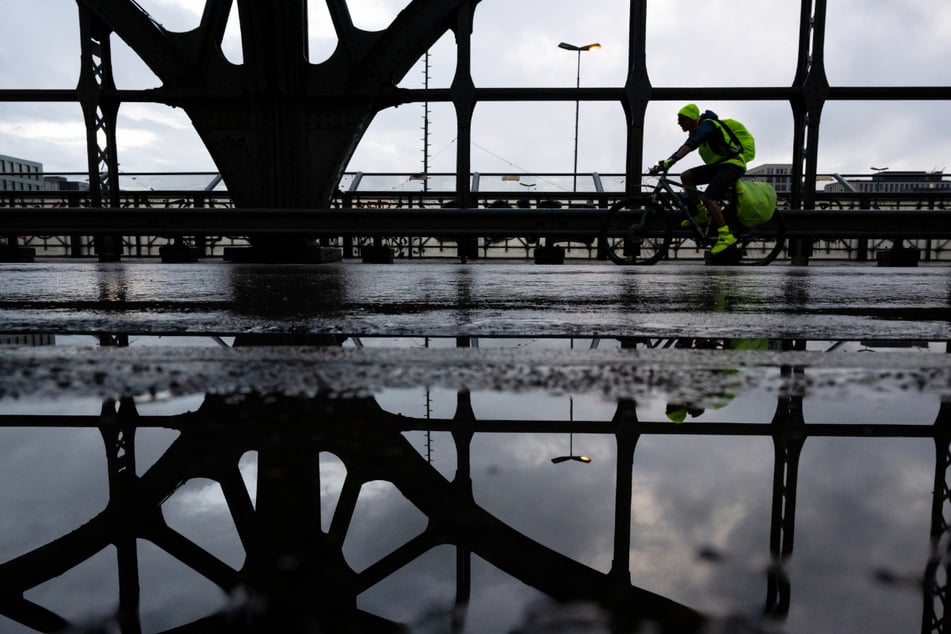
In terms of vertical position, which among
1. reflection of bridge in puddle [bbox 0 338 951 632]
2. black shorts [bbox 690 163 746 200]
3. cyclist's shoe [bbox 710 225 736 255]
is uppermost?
black shorts [bbox 690 163 746 200]

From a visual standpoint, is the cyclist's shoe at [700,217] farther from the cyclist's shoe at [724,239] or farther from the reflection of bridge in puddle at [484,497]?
the reflection of bridge in puddle at [484,497]

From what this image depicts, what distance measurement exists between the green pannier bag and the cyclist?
0.51ft

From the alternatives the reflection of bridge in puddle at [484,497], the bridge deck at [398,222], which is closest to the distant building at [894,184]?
the bridge deck at [398,222]

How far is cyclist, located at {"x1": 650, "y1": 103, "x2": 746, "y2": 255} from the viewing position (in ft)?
24.9

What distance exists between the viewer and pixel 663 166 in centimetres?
779

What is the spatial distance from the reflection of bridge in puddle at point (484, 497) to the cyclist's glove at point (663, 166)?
6.20 m

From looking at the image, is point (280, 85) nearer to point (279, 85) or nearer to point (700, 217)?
point (279, 85)

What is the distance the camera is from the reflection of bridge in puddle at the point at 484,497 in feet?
2.10

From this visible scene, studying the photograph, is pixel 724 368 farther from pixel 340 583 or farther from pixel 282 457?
pixel 340 583

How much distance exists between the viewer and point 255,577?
68 centimetres

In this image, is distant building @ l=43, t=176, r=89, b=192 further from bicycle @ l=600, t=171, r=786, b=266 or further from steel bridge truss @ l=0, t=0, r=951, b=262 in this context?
bicycle @ l=600, t=171, r=786, b=266

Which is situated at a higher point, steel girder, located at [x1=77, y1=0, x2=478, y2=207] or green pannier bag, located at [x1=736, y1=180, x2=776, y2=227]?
steel girder, located at [x1=77, y1=0, x2=478, y2=207]

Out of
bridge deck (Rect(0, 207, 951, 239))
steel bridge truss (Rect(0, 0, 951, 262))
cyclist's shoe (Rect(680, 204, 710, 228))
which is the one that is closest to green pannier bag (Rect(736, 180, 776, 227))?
cyclist's shoe (Rect(680, 204, 710, 228))

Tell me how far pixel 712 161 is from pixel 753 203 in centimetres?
62
